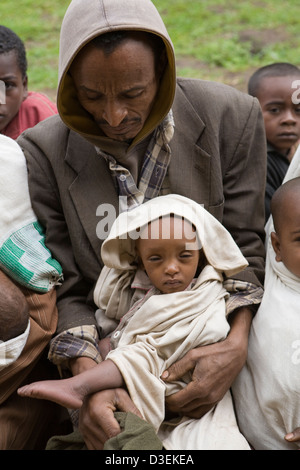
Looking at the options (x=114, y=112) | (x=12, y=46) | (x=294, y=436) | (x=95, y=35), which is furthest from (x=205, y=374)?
(x=12, y=46)

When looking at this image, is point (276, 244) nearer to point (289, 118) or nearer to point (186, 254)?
point (186, 254)

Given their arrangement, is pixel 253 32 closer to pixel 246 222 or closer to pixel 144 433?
pixel 246 222

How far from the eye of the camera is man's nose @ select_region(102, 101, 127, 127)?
Answer: 97.5 inches

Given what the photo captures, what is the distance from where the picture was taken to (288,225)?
8.40ft

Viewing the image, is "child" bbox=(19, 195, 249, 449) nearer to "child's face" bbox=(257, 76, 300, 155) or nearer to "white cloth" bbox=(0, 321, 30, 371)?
"white cloth" bbox=(0, 321, 30, 371)

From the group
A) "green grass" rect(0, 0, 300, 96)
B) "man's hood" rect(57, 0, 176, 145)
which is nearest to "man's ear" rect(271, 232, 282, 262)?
"man's hood" rect(57, 0, 176, 145)

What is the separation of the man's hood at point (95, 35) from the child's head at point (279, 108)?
1.31 meters

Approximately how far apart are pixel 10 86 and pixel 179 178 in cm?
138

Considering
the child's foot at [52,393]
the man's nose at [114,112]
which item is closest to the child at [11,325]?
the child's foot at [52,393]

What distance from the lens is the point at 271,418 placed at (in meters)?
2.44

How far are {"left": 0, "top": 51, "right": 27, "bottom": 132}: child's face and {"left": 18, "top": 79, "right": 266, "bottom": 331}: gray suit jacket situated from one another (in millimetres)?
779

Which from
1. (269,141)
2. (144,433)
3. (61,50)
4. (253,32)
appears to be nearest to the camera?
(144,433)
